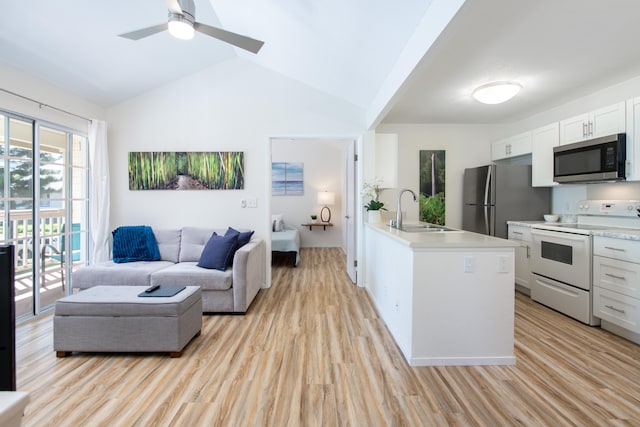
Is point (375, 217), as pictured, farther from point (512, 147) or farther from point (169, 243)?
point (169, 243)

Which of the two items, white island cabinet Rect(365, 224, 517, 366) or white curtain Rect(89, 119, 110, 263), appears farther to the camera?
white curtain Rect(89, 119, 110, 263)

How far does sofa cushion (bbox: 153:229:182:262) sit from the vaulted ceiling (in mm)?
1803

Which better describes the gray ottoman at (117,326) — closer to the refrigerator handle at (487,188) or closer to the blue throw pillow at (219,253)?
the blue throw pillow at (219,253)

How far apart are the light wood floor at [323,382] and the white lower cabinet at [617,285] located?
15 centimetres

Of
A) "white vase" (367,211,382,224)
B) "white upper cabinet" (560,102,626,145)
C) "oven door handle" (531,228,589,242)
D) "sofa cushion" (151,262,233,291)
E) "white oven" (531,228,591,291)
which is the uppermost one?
"white upper cabinet" (560,102,626,145)

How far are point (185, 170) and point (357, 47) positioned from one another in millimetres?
2564

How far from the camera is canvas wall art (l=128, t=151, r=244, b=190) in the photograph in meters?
3.68

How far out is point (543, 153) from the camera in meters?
3.44

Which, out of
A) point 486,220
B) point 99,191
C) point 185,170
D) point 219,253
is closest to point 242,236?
point 219,253

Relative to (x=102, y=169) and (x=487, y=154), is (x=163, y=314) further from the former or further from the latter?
(x=487, y=154)

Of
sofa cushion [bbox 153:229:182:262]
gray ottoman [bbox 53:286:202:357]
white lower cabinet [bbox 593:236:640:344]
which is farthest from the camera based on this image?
sofa cushion [bbox 153:229:182:262]

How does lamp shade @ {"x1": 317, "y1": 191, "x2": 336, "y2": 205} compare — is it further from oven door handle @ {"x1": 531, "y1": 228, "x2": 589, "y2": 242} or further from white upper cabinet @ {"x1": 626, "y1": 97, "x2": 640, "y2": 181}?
white upper cabinet @ {"x1": 626, "y1": 97, "x2": 640, "y2": 181}

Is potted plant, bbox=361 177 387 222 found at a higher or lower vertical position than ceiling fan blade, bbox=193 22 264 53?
lower

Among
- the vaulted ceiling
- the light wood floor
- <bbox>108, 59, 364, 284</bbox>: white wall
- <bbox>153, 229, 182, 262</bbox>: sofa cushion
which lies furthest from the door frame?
the light wood floor
